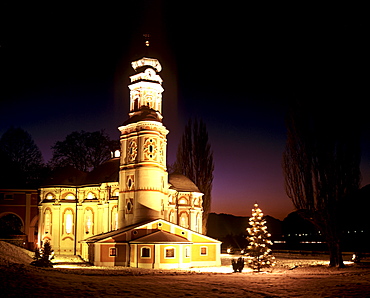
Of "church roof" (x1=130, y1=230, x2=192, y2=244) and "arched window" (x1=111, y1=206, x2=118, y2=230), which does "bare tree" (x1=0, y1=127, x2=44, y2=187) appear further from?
"church roof" (x1=130, y1=230, x2=192, y2=244)

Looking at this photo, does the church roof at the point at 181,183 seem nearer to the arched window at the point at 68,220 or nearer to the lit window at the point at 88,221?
the lit window at the point at 88,221

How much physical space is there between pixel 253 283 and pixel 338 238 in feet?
54.5

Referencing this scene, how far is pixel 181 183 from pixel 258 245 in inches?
1055

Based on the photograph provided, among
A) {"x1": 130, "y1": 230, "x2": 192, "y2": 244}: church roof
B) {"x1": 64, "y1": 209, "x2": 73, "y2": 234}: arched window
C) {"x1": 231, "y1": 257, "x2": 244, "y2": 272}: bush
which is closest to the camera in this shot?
{"x1": 231, "y1": 257, "x2": 244, "y2": 272}: bush

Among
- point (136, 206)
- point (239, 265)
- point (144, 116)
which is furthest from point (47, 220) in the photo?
point (239, 265)

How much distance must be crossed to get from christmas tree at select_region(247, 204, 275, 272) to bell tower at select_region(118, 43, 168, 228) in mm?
13846

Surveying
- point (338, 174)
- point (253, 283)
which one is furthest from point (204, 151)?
point (253, 283)

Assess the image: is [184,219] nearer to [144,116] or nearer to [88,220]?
[88,220]

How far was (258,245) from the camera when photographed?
115 ft

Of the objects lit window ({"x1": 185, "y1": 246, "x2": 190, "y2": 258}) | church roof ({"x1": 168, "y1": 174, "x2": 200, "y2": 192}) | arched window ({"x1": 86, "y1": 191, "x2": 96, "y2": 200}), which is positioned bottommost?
lit window ({"x1": 185, "y1": 246, "x2": 190, "y2": 258})

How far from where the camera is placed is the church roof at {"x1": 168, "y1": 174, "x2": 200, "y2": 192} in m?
60.4

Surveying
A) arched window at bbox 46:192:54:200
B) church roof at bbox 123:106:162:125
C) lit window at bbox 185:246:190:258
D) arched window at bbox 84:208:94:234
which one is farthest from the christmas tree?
arched window at bbox 46:192:54:200

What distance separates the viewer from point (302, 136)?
39000mm

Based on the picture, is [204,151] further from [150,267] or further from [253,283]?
[253,283]
